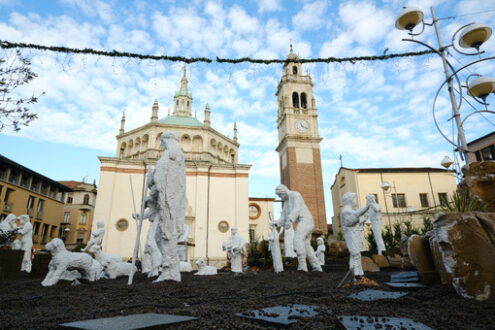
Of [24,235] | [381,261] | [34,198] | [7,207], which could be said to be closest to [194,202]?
[24,235]

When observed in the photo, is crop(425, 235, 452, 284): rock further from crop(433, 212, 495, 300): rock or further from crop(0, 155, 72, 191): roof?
crop(0, 155, 72, 191): roof

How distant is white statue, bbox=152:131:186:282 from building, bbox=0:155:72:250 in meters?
30.7

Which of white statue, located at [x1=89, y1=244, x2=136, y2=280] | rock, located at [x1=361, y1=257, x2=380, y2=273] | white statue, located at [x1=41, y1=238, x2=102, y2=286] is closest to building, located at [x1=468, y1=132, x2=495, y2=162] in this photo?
rock, located at [x1=361, y1=257, x2=380, y2=273]

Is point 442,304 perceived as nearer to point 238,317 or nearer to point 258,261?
point 238,317

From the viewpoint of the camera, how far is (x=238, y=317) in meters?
2.64

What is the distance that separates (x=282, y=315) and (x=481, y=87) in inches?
243

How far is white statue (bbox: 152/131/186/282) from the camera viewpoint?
20.1 feet

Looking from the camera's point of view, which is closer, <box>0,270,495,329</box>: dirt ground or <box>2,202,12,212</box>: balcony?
<box>0,270,495,329</box>: dirt ground

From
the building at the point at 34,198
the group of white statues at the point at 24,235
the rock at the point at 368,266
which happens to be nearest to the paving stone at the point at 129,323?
the rock at the point at 368,266

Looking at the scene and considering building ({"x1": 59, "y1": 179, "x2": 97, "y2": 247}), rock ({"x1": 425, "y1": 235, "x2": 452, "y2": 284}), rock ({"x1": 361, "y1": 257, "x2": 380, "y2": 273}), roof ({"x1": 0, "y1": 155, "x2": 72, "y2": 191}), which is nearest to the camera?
rock ({"x1": 425, "y1": 235, "x2": 452, "y2": 284})

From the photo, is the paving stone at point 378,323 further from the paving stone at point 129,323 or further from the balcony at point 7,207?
the balcony at point 7,207

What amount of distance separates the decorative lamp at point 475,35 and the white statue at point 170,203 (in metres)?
6.59

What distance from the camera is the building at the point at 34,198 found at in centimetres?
2917

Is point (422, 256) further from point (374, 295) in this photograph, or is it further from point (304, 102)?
point (304, 102)
